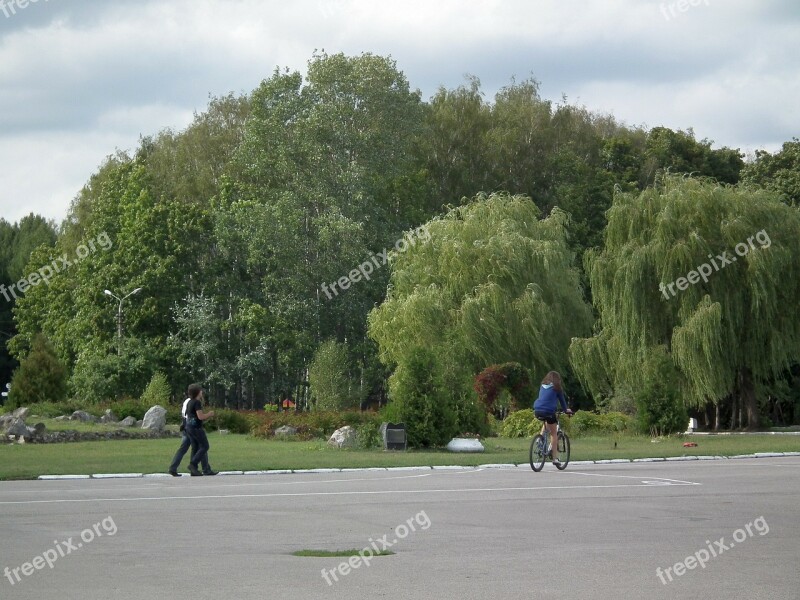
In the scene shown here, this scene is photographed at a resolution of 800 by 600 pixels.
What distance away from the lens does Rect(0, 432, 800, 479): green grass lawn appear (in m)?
24.8

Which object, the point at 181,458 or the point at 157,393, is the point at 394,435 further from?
the point at 157,393

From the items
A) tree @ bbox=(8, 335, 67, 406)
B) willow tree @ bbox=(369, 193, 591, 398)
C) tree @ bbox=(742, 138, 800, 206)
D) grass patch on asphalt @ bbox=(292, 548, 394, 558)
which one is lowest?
grass patch on asphalt @ bbox=(292, 548, 394, 558)

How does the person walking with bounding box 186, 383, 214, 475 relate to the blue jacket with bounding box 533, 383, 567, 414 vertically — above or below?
below

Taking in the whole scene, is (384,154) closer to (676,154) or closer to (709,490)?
(676,154)

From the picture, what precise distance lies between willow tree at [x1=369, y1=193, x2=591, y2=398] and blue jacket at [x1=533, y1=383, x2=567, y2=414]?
953 inches

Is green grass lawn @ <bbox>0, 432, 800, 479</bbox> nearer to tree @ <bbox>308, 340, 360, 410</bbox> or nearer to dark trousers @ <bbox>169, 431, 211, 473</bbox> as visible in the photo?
dark trousers @ <bbox>169, 431, 211, 473</bbox>

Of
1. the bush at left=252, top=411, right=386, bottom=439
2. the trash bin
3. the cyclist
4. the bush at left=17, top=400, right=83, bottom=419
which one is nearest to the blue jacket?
the cyclist

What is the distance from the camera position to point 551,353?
169 feet

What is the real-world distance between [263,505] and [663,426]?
23.4 meters

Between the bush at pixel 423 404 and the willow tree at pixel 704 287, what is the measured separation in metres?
12.3

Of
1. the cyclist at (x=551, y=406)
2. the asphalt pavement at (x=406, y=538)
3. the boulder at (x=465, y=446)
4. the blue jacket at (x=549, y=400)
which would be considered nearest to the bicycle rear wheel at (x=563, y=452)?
the cyclist at (x=551, y=406)

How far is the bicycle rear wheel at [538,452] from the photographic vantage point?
23438 mm

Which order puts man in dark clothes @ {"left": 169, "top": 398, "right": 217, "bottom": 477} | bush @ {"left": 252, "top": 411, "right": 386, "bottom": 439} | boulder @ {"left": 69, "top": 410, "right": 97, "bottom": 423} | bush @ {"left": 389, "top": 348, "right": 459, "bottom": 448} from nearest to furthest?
man in dark clothes @ {"left": 169, "top": 398, "right": 217, "bottom": 477} → bush @ {"left": 389, "top": 348, "right": 459, "bottom": 448} → bush @ {"left": 252, "top": 411, "right": 386, "bottom": 439} → boulder @ {"left": 69, "top": 410, "right": 97, "bottom": 423}

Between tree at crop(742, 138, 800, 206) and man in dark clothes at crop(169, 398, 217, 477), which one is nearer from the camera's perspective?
man in dark clothes at crop(169, 398, 217, 477)
